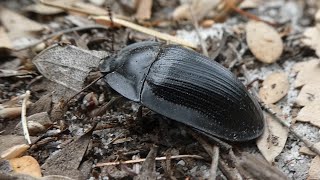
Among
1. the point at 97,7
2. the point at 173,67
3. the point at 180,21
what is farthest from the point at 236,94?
the point at 97,7

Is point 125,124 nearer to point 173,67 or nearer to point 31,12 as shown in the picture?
point 173,67

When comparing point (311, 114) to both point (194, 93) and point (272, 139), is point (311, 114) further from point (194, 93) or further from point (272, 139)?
point (194, 93)

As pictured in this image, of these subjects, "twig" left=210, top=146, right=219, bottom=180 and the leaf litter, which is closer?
"twig" left=210, top=146, right=219, bottom=180

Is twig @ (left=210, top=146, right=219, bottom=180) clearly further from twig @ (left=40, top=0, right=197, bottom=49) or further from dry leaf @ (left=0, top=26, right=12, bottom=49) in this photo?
dry leaf @ (left=0, top=26, right=12, bottom=49)

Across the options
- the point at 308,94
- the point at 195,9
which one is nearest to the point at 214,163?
the point at 308,94

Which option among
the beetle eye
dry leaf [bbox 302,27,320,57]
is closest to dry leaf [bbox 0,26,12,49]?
the beetle eye
